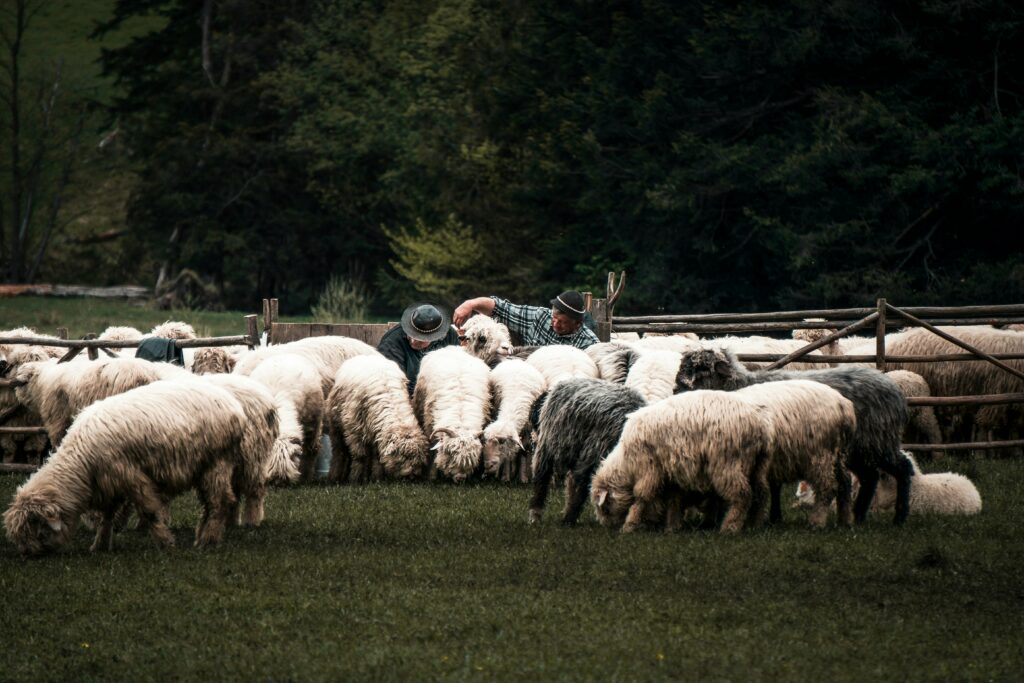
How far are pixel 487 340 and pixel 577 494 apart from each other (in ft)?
16.0

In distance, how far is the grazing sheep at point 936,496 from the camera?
11773 millimetres

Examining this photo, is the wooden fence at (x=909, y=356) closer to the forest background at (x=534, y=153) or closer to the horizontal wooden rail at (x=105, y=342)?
the horizontal wooden rail at (x=105, y=342)

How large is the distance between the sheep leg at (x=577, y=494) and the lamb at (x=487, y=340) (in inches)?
182

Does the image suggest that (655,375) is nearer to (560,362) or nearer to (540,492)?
(560,362)

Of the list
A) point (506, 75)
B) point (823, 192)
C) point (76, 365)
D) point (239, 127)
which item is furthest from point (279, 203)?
Answer: point (76, 365)

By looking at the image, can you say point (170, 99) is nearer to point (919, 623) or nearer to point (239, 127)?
point (239, 127)

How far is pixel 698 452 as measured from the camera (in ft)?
34.2

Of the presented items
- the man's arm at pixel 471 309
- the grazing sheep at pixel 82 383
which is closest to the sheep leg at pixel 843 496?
the grazing sheep at pixel 82 383

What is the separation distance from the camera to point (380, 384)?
14.7 meters

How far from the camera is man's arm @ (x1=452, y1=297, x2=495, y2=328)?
1694cm

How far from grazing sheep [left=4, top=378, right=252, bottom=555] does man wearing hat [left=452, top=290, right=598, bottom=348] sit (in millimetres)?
6241

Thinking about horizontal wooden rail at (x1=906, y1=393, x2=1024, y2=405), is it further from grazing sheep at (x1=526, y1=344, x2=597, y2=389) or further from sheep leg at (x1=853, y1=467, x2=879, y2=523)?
sheep leg at (x1=853, y1=467, x2=879, y2=523)

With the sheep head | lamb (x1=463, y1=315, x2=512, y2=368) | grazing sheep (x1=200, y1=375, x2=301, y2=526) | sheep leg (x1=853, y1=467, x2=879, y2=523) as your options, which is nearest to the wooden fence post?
lamb (x1=463, y1=315, x2=512, y2=368)

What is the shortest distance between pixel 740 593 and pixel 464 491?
5.01 meters
